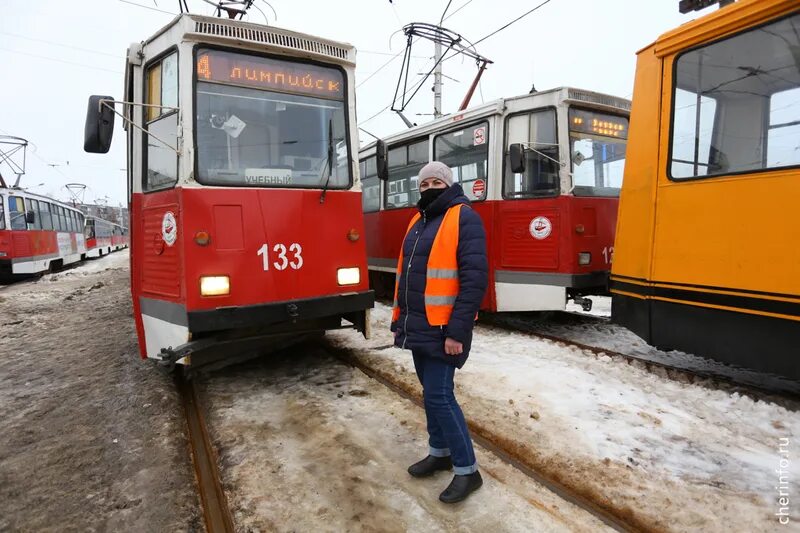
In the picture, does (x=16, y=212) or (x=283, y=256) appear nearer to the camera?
(x=283, y=256)

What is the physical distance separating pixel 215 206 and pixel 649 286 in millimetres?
3823

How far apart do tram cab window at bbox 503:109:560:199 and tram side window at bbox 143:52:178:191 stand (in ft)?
13.2

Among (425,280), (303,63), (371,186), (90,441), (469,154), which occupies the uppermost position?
(303,63)

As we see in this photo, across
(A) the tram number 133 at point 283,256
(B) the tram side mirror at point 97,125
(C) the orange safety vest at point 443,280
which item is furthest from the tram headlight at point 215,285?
(C) the orange safety vest at point 443,280

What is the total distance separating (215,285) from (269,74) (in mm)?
1936

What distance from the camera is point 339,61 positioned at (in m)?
4.64

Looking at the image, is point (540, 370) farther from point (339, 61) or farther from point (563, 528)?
point (339, 61)

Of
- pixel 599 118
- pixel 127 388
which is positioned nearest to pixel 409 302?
pixel 127 388

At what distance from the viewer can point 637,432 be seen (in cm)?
332

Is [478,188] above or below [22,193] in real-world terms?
below

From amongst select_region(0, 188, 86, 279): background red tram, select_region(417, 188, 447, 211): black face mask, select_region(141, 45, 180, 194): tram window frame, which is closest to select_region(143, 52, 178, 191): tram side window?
select_region(141, 45, 180, 194): tram window frame

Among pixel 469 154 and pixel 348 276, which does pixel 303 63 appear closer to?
pixel 348 276

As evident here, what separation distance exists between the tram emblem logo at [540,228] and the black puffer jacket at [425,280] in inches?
143

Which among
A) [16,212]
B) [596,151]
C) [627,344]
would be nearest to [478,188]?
[596,151]
